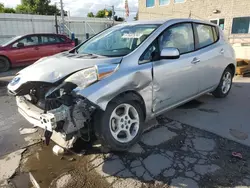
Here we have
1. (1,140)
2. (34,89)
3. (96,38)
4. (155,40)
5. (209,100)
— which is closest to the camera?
(34,89)

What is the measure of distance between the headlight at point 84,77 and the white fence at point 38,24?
56.6 ft

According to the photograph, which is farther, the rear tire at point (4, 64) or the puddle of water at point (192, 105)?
the rear tire at point (4, 64)

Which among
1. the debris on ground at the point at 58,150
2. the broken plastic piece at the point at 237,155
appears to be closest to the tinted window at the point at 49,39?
the debris on ground at the point at 58,150

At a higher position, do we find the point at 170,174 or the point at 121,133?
the point at 121,133

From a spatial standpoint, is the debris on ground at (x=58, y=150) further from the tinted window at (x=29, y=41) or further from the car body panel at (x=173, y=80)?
the tinted window at (x=29, y=41)

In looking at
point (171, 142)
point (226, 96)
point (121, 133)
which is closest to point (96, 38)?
point (121, 133)

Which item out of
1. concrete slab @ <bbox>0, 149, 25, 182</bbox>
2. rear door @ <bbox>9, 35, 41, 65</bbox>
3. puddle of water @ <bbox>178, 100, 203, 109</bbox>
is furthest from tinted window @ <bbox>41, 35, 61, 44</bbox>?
concrete slab @ <bbox>0, 149, 25, 182</bbox>

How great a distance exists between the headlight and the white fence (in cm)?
1724

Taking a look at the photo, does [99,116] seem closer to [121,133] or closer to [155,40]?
[121,133]

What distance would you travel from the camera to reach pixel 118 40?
342cm

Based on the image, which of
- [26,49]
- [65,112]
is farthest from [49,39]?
[65,112]

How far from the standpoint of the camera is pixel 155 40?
311 cm

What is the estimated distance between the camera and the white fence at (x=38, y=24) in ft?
55.8

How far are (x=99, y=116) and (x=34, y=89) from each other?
1.02 metres
